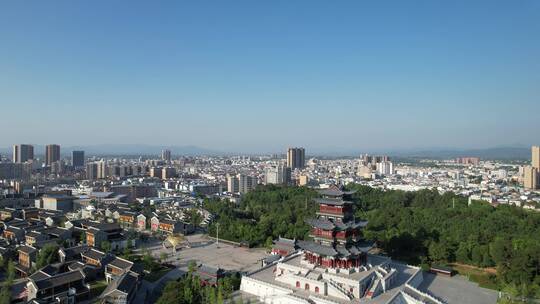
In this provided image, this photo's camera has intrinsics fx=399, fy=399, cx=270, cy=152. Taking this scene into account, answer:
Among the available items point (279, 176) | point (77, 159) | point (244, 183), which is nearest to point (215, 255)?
point (244, 183)

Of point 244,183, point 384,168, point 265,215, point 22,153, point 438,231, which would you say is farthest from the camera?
point 384,168

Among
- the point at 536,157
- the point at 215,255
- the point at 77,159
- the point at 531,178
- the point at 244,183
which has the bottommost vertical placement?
the point at 215,255

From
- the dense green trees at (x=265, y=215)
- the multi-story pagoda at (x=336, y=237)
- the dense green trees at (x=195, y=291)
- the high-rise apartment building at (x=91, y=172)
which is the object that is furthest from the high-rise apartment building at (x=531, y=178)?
the high-rise apartment building at (x=91, y=172)

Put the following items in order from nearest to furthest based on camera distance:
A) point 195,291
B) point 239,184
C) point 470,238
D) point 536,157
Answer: point 195,291 → point 470,238 → point 239,184 → point 536,157

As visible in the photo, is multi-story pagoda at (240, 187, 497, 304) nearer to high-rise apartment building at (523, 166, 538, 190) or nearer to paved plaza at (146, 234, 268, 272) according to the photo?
paved plaza at (146, 234, 268, 272)

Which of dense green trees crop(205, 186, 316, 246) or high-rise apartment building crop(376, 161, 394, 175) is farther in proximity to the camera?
high-rise apartment building crop(376, 161, 394, 175)

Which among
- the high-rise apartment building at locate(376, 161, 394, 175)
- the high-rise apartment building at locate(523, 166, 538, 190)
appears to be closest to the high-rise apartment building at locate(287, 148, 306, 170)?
the high-rise apartment building at locate(376, 161, 394, 175)

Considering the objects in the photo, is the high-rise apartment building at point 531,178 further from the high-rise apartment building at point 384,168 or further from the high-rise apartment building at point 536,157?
the high-rise apartment building at point 384,168

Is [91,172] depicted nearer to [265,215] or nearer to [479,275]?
[265,215]
